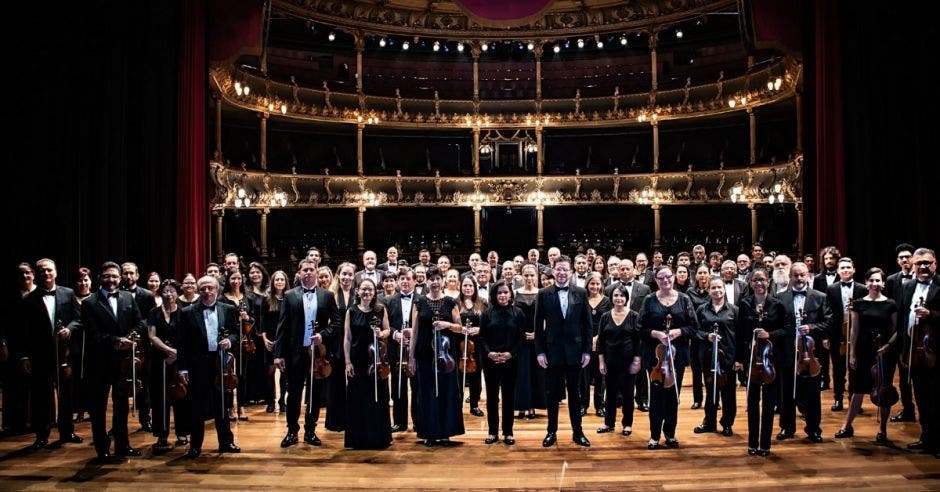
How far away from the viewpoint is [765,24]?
11875 millimetres

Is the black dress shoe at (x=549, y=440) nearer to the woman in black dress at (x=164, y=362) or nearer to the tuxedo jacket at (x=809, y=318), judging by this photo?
the tuxedo jacket at (x=809, y=318)

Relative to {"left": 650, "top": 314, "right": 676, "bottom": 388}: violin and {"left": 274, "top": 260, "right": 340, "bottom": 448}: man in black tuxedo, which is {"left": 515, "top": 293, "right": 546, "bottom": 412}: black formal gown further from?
{"left": 274, "top": 260, "right": 340, "bottom": 448}: man in black tuxedo

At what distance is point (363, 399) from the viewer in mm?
7207

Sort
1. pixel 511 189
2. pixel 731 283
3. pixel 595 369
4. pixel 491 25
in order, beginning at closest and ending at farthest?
pixel 595 369 < pixel 731 283 < pixel 491 25 < pixel 511 189

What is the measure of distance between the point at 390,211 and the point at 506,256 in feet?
12.4

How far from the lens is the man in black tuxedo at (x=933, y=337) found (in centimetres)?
670

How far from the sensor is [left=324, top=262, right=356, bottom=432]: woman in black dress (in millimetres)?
7430

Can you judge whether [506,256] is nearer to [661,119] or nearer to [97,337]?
[661,119]

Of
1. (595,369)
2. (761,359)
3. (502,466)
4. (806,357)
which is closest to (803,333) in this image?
(806,357)

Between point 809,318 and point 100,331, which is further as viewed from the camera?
point 809,318

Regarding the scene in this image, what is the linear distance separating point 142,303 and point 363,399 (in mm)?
2556

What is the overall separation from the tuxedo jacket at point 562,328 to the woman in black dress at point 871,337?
8.25 ft

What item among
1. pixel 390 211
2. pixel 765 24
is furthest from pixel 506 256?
pixel 765 24

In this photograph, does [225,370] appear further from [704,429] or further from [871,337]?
[871,337]
